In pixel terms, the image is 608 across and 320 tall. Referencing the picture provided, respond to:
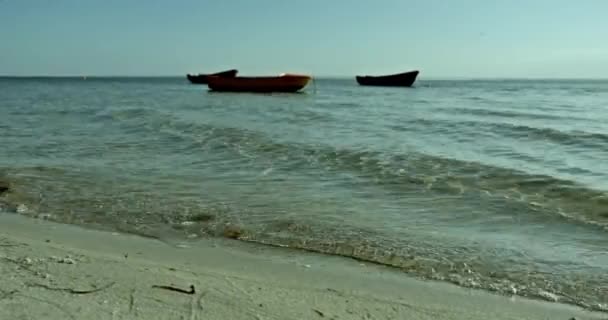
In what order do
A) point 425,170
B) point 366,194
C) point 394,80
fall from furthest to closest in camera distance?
point 394,80, point 425,170, point 366,194

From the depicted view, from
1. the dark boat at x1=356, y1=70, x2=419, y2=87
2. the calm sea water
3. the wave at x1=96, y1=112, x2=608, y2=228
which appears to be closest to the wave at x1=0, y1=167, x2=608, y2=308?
the calm sea water

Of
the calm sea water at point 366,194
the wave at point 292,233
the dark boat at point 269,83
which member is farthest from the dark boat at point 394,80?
the wave at point 292,233

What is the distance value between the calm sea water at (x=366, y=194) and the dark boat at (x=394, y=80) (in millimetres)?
47928

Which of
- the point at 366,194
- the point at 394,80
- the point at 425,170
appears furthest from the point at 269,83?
the point at 366,194

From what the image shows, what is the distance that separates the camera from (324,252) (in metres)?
5.02

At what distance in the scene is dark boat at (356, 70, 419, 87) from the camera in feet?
204

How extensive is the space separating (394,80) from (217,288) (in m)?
63.3

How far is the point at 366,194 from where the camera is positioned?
761 cm

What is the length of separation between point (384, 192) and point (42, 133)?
11.0 m

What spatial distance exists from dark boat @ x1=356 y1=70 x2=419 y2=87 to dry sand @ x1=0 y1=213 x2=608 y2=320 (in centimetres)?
5870

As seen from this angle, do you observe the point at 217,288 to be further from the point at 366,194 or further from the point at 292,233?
the point at 366,194

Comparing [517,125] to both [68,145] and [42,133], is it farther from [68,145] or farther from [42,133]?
[42,133]

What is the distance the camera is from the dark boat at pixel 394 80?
204 ft

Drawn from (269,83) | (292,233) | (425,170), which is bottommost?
(292,233)
